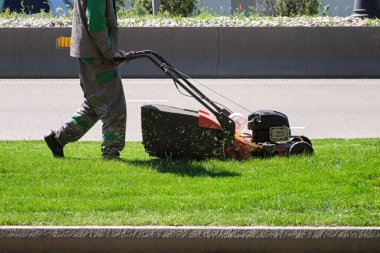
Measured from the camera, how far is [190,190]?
7754 mm

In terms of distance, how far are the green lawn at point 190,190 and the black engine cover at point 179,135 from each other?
A: 0.49ft

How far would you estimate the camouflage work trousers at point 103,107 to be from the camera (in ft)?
29.4

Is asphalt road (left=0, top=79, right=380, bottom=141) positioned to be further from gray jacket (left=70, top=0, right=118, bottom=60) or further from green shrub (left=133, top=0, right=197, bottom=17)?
green shrub (left=133, top=0, right=197, bottom=17)

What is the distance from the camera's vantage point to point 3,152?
9.73 metres

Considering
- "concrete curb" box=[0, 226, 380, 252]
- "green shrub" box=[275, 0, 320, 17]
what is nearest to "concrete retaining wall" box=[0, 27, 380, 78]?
"green shrub" box=[275, 0, 320, 17]

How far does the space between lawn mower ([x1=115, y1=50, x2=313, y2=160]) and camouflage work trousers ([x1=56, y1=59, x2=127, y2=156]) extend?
0.22 m

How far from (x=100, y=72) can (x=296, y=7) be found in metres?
14.4

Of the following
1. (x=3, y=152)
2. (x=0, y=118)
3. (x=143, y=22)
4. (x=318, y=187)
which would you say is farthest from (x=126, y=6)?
(x=318, y=187)

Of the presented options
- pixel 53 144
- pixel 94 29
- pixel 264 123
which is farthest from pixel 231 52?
pixel 94 29

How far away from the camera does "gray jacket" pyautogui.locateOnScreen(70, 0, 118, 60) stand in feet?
28.8

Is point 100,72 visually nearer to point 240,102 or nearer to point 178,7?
point 240,102

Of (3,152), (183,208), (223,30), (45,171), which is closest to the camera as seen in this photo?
(183,208)

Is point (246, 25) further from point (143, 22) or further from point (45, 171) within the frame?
point (45, 171)

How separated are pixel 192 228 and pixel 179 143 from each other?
2.62 meters
